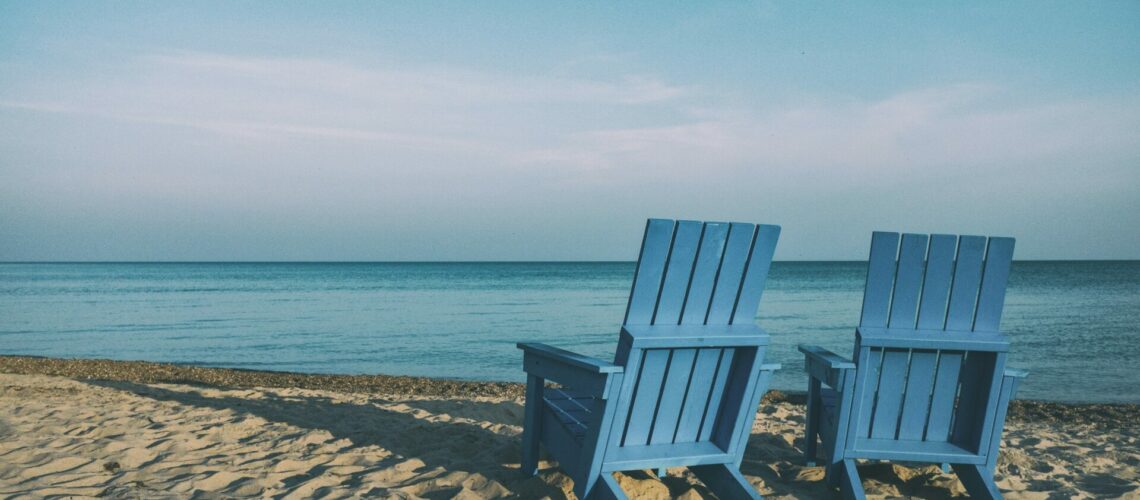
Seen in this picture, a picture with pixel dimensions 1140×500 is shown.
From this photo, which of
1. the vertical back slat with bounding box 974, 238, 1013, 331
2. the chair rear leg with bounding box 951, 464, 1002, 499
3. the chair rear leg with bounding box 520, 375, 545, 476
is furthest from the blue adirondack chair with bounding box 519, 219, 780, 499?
the chair rear leg with bounding box 951, 464, 1002, 499

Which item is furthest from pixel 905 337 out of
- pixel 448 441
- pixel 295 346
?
pixel 295 346

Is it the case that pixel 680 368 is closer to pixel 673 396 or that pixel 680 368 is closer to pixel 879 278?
pixel 673 396

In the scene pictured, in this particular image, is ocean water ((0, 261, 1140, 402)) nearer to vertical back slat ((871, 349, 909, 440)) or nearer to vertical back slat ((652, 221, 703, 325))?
vertical back slat ((871, 349, 909, 440))

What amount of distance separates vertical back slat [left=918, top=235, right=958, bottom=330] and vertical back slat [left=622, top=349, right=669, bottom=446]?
120 centimetres

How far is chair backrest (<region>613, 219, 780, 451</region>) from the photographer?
2543mm

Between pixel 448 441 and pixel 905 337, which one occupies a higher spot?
pixel 905 337

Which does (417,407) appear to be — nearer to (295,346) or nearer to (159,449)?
(159,449)

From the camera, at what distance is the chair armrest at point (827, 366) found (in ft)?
9.77

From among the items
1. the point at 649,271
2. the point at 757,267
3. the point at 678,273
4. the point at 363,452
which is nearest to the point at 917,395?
the point at 757,267

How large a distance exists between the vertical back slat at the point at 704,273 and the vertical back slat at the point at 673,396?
0.15 meters

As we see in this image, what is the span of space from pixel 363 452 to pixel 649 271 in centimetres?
208

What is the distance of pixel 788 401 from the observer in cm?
650

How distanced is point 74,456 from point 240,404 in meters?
1.81

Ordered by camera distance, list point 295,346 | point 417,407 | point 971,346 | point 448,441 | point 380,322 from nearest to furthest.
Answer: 1. point 971,346
2. point 448,441
3. point 417,407
4. point 295,346
5. point 380,322
